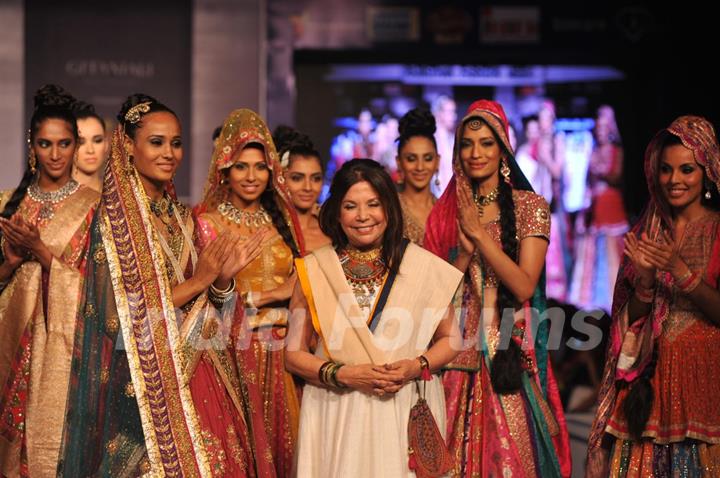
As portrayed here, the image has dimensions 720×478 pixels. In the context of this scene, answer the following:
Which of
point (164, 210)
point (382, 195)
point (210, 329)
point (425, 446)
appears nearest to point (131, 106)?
point (164, 210)

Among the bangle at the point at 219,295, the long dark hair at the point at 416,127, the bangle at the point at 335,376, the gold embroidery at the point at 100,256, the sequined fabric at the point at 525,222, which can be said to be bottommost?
the bangle at the point at 335,376

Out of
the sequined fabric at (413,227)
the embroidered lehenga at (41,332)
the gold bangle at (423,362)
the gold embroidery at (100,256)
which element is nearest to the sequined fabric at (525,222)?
the gold bangle at (423,362)

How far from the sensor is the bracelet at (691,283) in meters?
4.31

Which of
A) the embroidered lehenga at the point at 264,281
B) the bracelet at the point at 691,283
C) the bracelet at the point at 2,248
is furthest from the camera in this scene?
the bracelet at the point at 2,248

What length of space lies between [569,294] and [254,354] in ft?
17.2

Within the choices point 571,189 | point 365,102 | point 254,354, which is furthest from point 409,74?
point 254,354

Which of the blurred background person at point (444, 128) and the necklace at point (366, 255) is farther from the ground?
the blurred background person at point (444, 128)

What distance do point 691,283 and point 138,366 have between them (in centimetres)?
209

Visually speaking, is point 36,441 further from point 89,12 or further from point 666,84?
point 666,84

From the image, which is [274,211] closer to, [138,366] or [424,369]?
[138,366]

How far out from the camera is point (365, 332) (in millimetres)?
4035

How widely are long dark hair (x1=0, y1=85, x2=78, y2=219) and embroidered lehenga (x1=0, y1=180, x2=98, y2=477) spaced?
45mm

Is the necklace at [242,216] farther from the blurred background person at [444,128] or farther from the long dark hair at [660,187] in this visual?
the blurred background person at [444,128]

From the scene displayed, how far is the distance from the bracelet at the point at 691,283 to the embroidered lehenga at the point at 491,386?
58 cm
